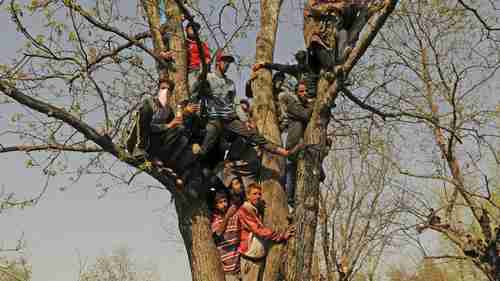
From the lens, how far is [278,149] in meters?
5.89

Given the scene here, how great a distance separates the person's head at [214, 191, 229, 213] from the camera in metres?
5.91

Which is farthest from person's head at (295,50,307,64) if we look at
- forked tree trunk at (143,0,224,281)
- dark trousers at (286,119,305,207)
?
forked tree trunk at (143,0,224,281)

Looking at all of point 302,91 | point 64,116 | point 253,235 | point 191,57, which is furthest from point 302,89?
point 64,116

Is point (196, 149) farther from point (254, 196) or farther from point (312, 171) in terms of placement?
point (312, 171)

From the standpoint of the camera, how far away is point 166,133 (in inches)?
202

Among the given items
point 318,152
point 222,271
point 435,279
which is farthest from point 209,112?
point 435,279

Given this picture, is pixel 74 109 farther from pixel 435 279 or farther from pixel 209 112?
pixel 435 279

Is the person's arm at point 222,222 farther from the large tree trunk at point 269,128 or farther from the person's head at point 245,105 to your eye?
the person's head at point 245,105

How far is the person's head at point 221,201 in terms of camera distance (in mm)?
5914

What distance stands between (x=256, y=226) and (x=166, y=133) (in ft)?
4.86

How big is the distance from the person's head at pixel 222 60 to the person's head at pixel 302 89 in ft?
3.14

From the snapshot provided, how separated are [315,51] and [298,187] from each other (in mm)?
1742

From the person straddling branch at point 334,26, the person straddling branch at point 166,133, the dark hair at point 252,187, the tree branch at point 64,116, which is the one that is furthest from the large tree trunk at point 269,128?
the tree branch at point 64,116

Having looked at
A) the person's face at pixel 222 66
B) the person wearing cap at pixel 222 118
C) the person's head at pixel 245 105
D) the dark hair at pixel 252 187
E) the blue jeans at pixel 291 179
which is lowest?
the dark hair at pixel 252 187
